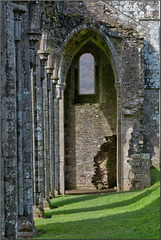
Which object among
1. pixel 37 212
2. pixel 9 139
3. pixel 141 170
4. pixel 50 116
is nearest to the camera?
pixel 9 139

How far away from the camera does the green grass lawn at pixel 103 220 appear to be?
31.7 ft

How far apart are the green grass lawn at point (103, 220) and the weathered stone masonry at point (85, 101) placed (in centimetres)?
81

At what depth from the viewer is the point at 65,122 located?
24.9m

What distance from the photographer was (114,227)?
34.9ft

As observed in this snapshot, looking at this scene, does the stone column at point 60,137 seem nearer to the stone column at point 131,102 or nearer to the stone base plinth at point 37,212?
the stone column at point 131,102

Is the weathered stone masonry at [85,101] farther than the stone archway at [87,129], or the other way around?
the stone archway at [87,129]

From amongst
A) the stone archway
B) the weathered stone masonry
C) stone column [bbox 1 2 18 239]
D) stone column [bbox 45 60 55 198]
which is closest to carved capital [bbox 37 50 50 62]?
the weathered stone masonry

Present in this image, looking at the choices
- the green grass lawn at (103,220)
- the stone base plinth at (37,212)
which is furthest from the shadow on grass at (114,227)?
the stone base plinth at (37,212)

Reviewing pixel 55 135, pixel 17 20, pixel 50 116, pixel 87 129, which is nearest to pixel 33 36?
pixel 17 20

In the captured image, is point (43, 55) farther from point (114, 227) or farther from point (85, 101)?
point (85, 101)

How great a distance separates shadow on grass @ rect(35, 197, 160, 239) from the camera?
9.44 metres

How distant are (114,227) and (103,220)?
153 centimetres

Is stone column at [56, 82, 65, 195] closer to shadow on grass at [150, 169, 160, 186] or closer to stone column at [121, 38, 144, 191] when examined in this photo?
stone column at [121, 38, 144, 191]

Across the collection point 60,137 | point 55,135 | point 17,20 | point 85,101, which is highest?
point 17,20
